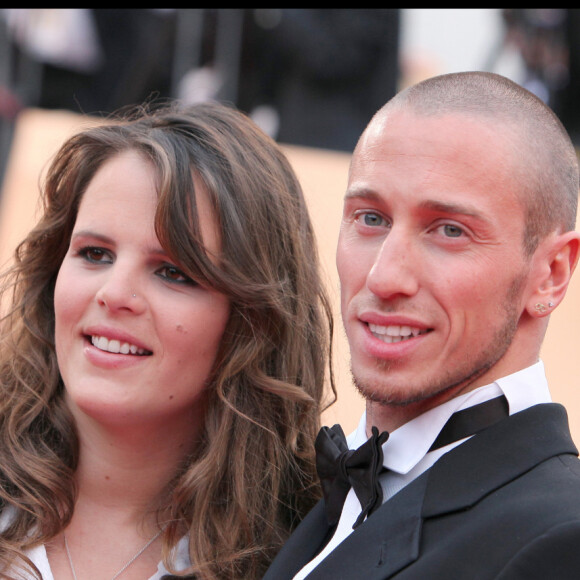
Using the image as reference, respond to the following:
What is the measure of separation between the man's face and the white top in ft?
0.11

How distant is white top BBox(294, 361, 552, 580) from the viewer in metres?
1.93

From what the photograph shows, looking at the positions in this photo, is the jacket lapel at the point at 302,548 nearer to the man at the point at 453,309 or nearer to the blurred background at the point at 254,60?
the man at the point at 453,309

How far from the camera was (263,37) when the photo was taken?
7.47 m

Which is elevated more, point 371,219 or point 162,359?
point 371,219

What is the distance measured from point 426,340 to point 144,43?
6210 mm

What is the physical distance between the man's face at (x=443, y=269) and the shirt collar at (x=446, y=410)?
3 centimetres

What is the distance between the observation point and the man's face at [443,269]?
6.27 feet

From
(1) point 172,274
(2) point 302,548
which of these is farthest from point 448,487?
(1) point 172,274

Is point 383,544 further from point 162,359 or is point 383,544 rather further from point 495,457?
point 162,359

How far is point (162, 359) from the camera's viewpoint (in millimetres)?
2605

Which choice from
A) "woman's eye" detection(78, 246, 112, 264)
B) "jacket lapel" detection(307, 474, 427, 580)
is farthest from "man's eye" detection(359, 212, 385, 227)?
"woman's eye" detection(78, 246, 112, 264)

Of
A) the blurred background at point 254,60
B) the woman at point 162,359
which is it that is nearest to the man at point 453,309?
the woman at point 162,359

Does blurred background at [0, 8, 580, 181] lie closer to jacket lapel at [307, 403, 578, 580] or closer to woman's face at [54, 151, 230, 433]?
woman's face at [54, 151, 230, 433]

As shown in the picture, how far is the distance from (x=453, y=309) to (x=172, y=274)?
1015mm
